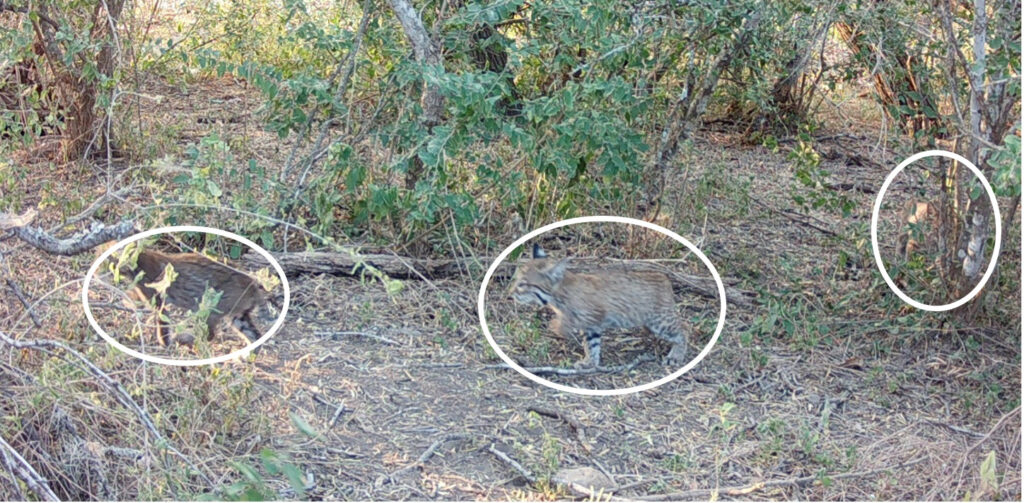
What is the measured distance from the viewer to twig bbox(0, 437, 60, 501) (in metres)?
4.22

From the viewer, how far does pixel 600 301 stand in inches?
237

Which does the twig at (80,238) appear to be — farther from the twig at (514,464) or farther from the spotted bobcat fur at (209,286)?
the twig at (514,464)

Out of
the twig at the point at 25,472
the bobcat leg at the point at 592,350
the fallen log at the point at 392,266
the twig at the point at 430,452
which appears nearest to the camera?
the twig at the point at 25,472

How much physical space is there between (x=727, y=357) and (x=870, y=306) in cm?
105

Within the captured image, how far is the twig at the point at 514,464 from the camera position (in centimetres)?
489

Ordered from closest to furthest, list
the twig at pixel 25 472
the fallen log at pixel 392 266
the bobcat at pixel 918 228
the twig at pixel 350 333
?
1. the twig at pixel 25 472
2. the twig at pixel 350 333
3. the bobcat at pixel 918 228
4. the fallen log at pixel 392 266

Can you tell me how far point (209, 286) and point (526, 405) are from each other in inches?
64.8

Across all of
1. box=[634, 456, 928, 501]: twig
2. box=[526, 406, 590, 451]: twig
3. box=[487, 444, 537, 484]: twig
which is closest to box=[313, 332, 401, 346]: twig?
box=[526, 406, 590, 451]: twig

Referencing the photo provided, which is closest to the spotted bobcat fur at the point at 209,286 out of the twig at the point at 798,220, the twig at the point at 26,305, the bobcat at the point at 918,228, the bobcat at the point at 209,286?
the bobcat at the point at 209,286

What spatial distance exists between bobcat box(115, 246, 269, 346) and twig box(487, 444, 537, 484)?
1431 mm

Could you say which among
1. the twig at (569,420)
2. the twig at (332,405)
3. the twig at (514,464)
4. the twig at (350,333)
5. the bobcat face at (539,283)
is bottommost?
the twig at (332,405)

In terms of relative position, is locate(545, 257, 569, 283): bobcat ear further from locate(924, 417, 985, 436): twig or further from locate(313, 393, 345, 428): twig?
locate(924, 417, 985, 436): twig

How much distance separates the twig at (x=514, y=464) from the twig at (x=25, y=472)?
1.79m

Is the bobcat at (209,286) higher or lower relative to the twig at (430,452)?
higher
